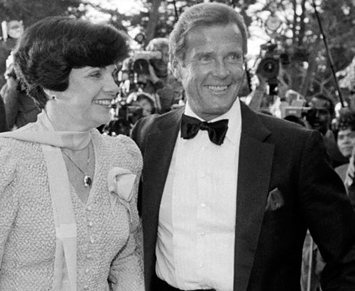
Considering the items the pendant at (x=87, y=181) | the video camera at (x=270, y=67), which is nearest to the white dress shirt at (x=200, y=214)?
the pendant at (x=87, y=181)

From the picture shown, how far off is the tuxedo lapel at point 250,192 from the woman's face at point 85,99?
2.08 feet

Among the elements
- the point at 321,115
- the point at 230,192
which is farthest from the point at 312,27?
the point at 230,192

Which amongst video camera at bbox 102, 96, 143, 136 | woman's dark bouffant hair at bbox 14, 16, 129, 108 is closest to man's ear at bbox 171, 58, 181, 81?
woman's dark bouffant hair at bbox 14, 16, 129, 108

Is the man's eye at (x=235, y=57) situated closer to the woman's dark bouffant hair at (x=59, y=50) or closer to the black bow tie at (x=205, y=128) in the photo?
the black bow tie at (x=205, y=128)

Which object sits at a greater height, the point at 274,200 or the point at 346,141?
the point at 274,200

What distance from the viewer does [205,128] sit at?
345cm

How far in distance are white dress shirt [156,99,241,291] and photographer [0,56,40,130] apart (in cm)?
318

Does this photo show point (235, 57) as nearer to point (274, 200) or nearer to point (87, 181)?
point (274, 200)

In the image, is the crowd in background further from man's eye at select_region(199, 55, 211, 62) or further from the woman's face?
the woman's face

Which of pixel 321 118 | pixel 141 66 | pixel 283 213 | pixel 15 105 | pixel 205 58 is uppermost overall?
pixel 205 58

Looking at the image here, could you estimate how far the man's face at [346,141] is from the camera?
238 inches

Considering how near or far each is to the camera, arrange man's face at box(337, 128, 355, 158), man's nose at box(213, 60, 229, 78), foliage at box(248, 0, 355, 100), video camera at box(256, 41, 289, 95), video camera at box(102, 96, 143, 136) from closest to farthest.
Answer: man's nose at box(213, 60, 229, 78) → man's face at box(337, 128, 355, 158) → video camera at box(102, 96, 143, 136) → video camera at box(256, 41, 289, 95) → foliage at box(248, 0, 355, 100)

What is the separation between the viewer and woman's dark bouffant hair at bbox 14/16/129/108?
3.02 m

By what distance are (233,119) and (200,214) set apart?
486 mm
